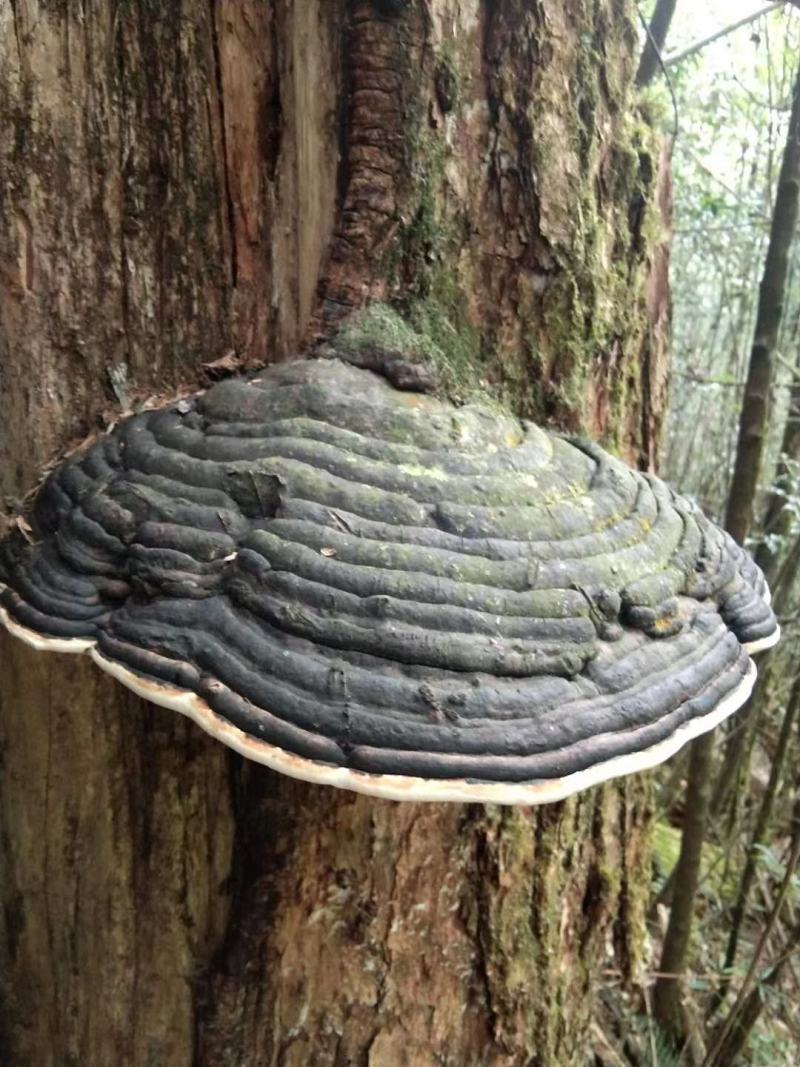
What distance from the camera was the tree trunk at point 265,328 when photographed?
5.24 ft

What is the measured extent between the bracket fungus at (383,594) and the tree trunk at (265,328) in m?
0.35

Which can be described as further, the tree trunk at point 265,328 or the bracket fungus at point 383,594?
the tree trunk at point 265,328

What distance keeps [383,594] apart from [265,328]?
34.0 inches

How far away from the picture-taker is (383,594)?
107cm

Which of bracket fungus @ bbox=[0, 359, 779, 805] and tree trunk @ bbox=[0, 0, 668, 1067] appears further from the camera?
tree trunk @ bbox=[0, 0, 668, 1067]

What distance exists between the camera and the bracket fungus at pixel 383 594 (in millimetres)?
1020

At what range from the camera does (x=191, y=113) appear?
5.32ft

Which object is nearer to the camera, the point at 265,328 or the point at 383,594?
the point at 383,594

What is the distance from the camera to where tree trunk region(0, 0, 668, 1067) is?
160 centimetres

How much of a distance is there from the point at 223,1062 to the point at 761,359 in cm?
270

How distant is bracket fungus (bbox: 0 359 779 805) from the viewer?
102cm

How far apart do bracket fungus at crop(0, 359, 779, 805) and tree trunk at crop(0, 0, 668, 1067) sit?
0.35 metres

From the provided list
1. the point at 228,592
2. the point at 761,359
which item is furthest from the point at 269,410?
the point at 761,359

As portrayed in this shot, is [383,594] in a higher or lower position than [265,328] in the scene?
lower
